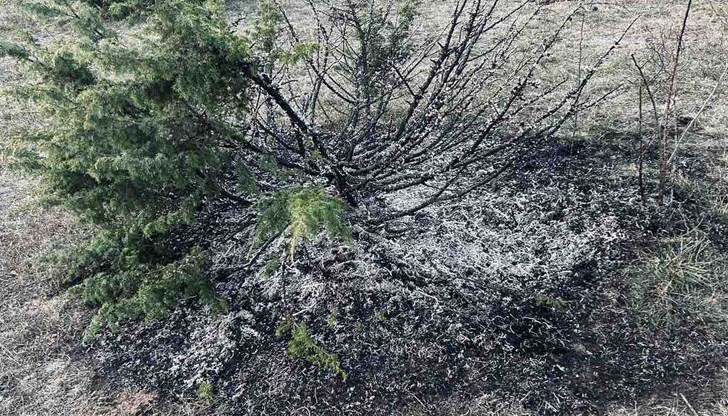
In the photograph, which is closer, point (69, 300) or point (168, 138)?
point (168, 138)

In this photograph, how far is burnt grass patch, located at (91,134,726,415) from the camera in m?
2.59

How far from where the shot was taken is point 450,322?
2850 mm

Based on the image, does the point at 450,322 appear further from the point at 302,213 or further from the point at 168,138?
the point at 168,138

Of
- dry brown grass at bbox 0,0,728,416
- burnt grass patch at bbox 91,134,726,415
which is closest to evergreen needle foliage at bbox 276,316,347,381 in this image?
burnt grass patch at bbox 91,134,726,415

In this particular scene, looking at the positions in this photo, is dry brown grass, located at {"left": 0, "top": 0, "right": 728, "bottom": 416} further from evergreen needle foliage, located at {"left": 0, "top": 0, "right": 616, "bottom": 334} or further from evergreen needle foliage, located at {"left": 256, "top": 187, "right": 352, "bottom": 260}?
evergreen needle foliage, located at {"left": 256, "top": 187, "right": 352, "bottom": 260}

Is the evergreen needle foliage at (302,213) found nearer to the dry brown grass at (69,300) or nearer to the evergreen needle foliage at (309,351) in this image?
the evergreen needle foliage at (309,351)

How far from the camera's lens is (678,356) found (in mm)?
2629

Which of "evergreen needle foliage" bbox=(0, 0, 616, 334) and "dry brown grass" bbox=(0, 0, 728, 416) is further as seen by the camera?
"dry brown grass" bbox=(0, 0, 728, 416)

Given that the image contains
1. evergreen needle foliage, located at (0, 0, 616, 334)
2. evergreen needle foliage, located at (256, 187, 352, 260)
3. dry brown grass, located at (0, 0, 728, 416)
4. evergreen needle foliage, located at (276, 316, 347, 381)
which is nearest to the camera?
evergreen needle foliage, located at (256, 187, 352, 260)

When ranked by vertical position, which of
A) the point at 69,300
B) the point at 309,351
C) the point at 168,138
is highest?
the point at 168,138

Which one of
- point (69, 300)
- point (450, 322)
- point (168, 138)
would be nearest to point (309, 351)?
point (450, 322)

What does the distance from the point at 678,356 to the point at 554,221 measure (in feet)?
3.34

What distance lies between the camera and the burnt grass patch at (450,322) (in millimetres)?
2594

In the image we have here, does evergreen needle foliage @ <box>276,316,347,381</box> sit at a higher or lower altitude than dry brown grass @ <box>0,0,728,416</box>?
lower
